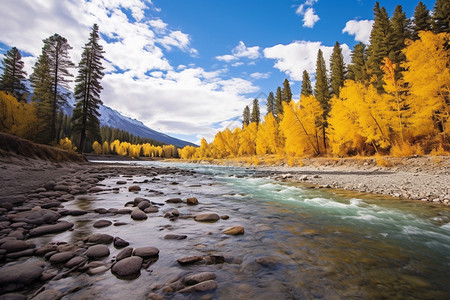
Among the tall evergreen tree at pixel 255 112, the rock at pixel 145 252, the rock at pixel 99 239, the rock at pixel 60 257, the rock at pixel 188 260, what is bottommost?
the rock at pixel 188 260

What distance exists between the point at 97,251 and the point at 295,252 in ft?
12.0

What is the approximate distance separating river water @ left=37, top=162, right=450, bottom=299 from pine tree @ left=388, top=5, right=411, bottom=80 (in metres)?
27.5

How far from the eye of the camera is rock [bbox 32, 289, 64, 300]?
200 centimetres

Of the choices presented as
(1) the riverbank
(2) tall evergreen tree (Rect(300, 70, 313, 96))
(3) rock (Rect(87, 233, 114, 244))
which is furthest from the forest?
(3) rock (Rect(87, 233, 114, 244))

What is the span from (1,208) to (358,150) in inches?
1209

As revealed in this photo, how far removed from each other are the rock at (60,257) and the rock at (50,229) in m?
1.37

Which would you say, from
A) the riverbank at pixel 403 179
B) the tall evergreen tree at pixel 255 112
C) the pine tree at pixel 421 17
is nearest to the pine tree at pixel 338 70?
the pine tree at pixel 421 17

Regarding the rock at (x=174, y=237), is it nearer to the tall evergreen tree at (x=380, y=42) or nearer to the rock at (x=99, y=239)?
the rock at (x=99, y=239)

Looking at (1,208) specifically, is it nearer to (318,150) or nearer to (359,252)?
(359,252)

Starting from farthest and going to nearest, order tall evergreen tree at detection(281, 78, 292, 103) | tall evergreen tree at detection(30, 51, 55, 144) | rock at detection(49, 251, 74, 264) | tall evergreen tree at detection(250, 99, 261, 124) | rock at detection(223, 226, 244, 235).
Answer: tall evergreen tree at detection(250, 99, 261, 124) < tall evergreen tree at detection(281, 78, 292, 103) < tall evergreen tree at detection(30, 51, 55, 144) < rock at detection(223, 226, 244, 235) < rock at detection(49, 251, 74, 264)

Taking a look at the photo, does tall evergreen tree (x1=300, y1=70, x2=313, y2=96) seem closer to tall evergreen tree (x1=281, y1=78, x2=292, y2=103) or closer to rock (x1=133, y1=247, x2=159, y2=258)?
tall evergreen tree (x1=281, y1=78, x2=292, y2=103)

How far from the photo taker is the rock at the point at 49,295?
6.56 feet

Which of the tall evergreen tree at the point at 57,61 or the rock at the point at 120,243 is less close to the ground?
the tall evergreen tree at the point at 57,61

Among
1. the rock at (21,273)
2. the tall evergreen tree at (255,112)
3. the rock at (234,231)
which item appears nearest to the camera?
the rock at (21,273)
